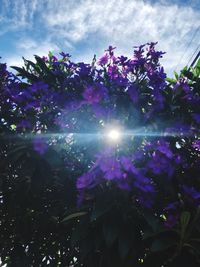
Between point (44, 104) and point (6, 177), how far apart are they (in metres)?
0.64

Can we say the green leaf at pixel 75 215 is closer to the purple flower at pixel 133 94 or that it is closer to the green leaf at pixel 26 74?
the purple flower at pixel 133 94

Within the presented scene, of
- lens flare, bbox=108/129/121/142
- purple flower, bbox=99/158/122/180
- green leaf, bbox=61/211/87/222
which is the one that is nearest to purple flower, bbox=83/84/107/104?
lens flare, bbox=108/129/121/142

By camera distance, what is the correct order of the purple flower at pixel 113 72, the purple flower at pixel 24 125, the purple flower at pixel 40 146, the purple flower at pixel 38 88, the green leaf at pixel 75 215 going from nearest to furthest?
1. the green leaf at pixel 75 215
2. the purple flower at pixel 40 146
3. the purple flower at pixel 24 125
4. the purple flower at pixel 38 88
5. the purple flower at pixel 113 72

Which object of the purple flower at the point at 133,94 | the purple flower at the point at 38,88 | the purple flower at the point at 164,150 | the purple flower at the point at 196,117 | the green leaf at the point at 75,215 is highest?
the purple flower at the point at 38,88

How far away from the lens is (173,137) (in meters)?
2.91

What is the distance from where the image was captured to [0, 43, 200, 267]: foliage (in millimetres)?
2449

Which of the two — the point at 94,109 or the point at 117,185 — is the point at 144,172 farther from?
the point at 94,109

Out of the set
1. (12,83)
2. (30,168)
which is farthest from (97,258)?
(12,83)

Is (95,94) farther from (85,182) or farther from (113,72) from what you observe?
(85,182)

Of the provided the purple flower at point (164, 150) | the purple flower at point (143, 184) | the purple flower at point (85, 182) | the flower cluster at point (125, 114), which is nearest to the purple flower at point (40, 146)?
the flower cluster at point (125, 114)

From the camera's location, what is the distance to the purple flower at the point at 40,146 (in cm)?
269

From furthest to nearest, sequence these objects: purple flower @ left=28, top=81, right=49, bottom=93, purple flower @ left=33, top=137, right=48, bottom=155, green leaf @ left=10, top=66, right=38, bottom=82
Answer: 1. green leaf @ left=10, top=66, right=38, bottom=82
2. purple flower @ left=28, top=81, right=49, bottom=93
3. purple flower @ left=33, top=137, right=48, bottom=155

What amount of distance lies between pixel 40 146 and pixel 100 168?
0.47m

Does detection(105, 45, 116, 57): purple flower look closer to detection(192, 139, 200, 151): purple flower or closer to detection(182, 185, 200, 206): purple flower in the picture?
detection(192, 139, 200, 151): purple flower
